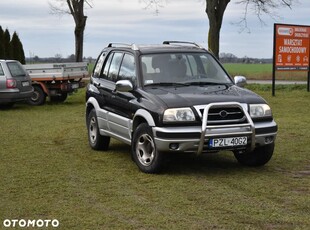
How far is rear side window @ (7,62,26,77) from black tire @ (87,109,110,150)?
29.7ft

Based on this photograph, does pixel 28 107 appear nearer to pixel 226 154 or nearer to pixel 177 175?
pixel 226 154

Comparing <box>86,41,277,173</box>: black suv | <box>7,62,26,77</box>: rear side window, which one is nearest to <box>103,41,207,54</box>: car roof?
<box>86,41,277,173</box>: black suv

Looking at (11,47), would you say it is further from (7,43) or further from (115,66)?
(115,66)

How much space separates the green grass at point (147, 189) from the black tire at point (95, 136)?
18cm

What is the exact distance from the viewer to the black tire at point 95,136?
1023 cm

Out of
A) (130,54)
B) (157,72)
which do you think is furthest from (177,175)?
(130,54)

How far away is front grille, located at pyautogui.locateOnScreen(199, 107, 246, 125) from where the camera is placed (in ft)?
25.3

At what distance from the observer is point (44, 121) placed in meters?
15.6

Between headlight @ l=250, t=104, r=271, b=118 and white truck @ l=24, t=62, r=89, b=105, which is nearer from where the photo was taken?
headlight @ l=250, t=104, r=271, b=118

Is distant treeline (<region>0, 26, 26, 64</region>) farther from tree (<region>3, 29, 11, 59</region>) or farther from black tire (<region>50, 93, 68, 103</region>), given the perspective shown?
black tire (<region>50, 93, 68, 103</region>)

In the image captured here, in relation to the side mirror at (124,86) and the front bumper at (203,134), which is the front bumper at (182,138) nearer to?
the front bumper at (203,134)

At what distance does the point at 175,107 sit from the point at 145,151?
34.6 inches

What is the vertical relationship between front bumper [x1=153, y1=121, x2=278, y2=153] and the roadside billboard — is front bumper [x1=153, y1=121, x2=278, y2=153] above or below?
below

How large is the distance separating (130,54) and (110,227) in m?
4.17
